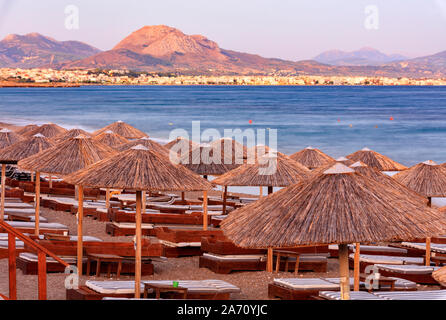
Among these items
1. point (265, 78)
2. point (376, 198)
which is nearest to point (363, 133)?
point (376, 198)

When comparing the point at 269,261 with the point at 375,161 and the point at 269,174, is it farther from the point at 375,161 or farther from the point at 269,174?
the point at 375,161

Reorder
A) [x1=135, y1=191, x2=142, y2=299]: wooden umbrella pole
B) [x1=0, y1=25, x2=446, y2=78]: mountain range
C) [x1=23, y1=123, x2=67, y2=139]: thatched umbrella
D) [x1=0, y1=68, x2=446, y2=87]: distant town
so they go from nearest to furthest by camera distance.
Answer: [x1=135, y1=191, x2=142, y2=299]: wooden umbrella pole, [x1=23, y1=123, x2=67, y2=139]: thatched umbrella, [x1=0, y1=25, x2=446, y2=78]: mountain range, [x1=0, y1=68, x2=446, y2=87]: distant town

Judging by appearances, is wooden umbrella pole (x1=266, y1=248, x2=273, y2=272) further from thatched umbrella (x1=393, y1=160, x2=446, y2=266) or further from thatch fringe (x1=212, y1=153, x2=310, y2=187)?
thatched umbrella (x1=393, y1=160, x2=446, y2=266)

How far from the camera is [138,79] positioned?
4961 inches

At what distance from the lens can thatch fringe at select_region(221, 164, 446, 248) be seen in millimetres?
5016

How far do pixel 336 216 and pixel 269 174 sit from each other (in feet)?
16.5

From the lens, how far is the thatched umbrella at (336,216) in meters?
5.02

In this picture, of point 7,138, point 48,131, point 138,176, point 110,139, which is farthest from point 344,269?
point 48,131

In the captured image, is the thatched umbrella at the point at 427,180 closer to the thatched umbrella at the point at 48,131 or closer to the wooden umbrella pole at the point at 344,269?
the wooden umbrella pole at the point at 344,269

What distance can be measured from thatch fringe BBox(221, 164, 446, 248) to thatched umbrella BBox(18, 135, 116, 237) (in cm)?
441

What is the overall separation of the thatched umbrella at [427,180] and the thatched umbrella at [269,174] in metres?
1.47

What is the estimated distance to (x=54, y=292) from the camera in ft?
24.6

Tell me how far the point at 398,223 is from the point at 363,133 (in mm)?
42114

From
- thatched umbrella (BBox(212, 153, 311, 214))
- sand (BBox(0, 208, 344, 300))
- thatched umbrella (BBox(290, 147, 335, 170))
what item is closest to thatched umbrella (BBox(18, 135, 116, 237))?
sand (BBox(0, 208, 344, 300))
